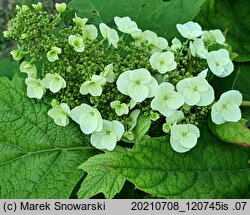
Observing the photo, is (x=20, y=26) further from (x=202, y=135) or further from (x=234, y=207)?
(x=234, y=207)

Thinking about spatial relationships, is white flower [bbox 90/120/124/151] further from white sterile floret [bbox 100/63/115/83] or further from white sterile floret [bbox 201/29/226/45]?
white sterile floret [bbox 201/29/226/45]

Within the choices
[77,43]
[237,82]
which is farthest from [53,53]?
[237,82]

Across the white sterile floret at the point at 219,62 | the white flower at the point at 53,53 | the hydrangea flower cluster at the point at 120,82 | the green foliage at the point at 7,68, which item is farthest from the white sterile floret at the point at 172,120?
the green foliage at the point at 7,68

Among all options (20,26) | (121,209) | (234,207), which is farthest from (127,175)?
(20,26)

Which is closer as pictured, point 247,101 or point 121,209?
point 121,209

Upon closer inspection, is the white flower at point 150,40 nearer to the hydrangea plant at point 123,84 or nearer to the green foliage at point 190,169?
the hydrangea plant at point 123,84

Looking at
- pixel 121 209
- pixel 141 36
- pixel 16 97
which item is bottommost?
pixel 121 209

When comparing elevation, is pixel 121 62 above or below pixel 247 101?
above
